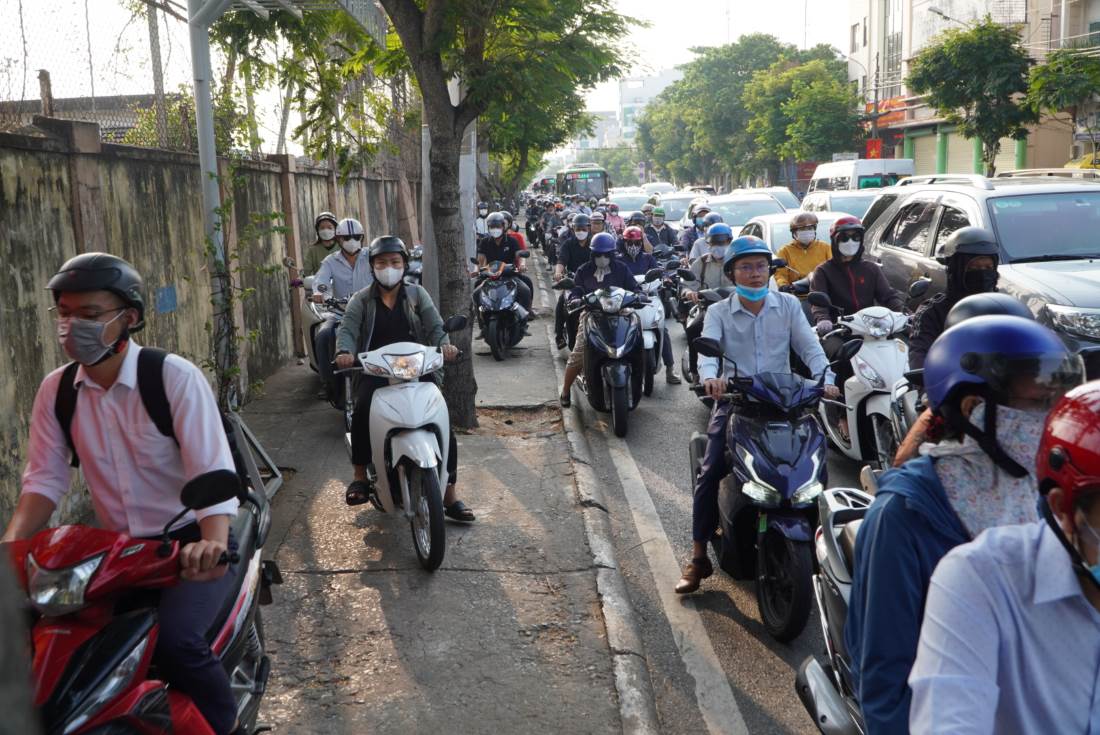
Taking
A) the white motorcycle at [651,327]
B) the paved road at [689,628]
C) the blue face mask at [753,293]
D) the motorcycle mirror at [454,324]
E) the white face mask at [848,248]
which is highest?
the white face mask at [848,248]

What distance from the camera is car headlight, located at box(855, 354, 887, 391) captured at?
7.04 meters

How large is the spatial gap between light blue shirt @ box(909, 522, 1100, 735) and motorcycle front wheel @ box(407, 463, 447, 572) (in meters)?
4.01

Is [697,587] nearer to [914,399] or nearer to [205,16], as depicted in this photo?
[914,399]

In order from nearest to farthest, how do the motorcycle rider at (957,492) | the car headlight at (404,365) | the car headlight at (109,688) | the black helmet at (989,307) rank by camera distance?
the motorcycle rider at (957,492) < the car headlight at (109,688) < the black helmet at (989,307) < the car headlight at (404,365)

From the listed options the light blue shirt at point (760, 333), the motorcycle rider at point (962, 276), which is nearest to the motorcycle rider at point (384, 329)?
the light blue shirt at point (760, 333)

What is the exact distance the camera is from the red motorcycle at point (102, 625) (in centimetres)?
260

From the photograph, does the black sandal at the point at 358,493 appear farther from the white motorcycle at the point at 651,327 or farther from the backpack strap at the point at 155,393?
the white motorcycle at the point at 651,327

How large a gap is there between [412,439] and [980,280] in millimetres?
2967

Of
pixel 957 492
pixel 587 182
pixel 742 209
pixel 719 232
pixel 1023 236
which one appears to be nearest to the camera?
pixel 957 492

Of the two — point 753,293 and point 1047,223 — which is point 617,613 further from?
point 1047,223

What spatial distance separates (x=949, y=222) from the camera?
369 inches

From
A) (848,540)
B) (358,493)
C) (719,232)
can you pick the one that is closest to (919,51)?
(719,232)

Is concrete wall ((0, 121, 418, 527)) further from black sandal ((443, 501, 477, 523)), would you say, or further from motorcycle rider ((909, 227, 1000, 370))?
motorcycle rider ((909, 227, 1000, 370))

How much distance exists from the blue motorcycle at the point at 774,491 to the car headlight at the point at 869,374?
185 centimetres
